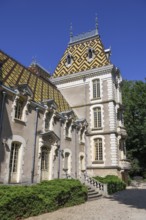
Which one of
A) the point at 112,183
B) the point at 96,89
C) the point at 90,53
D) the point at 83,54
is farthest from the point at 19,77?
the point at 83,54

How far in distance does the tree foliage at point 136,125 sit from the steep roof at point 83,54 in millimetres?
10930

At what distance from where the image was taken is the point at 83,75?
24828 mm

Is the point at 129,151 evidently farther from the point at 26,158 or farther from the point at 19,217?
the point at 19,217

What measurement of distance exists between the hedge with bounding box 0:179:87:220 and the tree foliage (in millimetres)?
21082

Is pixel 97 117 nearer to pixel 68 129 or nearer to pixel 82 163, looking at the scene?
pixel 68 129

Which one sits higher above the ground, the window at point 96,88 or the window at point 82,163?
the window at point 96,88

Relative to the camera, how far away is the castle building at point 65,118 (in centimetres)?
1323

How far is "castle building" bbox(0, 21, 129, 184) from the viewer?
1323cm

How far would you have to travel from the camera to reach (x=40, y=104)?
1578cm

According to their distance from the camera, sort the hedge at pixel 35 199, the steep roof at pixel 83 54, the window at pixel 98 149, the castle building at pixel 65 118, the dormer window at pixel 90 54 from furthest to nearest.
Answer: the dormer window at pixel 90 54 → the steep roof at pixel 83 54 → the window at pixel 98 149 → the castle building at pixel 65 118 → the hedge at pixel 35 199

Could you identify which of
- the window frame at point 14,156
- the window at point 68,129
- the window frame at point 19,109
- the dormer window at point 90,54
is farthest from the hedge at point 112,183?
the dormer window at point 90,54

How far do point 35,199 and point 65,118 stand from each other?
10.2 m

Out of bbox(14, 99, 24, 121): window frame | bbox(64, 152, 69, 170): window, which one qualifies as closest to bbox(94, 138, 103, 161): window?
bbox(64, 152, 69, 170): window

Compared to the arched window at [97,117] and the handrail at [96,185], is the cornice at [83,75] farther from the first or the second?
the handrail at [96,185]
